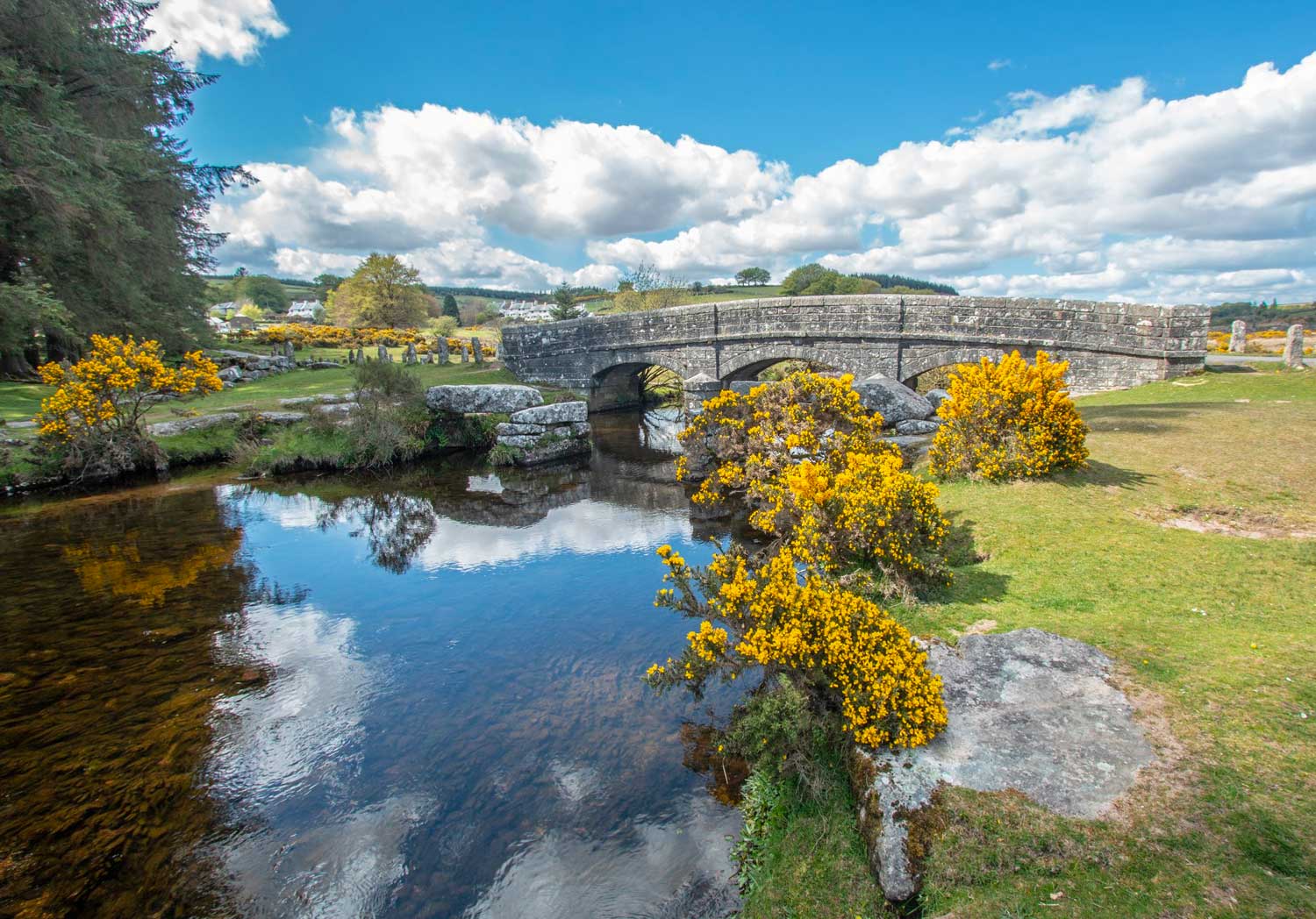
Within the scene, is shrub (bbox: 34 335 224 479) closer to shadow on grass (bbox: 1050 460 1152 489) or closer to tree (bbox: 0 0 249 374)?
tree (bbox: 0 0 249 374)

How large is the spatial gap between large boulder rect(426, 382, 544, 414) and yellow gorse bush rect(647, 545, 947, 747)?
52.0ft

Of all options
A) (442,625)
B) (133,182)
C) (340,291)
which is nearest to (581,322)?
(133,182)

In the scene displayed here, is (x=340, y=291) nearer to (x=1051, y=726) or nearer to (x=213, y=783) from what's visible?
(x=213, y=783)

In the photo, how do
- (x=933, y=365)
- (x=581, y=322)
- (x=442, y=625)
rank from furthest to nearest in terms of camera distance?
(x=581, y=322) < (x=933, y=365) < (x=442, y=625)

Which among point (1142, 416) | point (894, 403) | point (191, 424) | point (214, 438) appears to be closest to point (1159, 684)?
point (1142, 416)

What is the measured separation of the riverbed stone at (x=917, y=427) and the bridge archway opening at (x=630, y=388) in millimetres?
12139

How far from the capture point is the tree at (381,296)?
5650 cm

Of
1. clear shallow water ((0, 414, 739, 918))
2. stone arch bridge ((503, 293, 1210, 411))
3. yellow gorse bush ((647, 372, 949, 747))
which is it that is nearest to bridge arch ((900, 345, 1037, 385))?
stone arch bridge ((503, 293, 1210, 411))

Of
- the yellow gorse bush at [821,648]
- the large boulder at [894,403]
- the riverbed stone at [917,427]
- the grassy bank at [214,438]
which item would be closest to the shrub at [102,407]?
the grassy bank at [214,438]

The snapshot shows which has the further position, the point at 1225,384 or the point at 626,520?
the point at 1225,384

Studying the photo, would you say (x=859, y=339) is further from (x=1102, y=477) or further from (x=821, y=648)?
(x=821, y=648)

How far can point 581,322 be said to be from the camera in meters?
29.0

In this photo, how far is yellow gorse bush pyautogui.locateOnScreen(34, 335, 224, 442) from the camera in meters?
14.9

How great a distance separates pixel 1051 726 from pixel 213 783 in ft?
24.3
